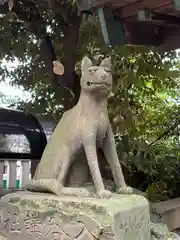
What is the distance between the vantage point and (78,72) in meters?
Answer: 3.52

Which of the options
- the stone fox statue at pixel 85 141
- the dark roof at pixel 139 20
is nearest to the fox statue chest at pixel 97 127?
the stone fox statue at pixel 85 141

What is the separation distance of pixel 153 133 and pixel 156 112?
12.6 inches

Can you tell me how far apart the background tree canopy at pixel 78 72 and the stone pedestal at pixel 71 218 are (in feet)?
5.42

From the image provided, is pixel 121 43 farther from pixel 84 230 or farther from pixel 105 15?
pixel 84 230

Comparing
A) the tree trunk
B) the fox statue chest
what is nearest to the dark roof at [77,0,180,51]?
the fox statue chest

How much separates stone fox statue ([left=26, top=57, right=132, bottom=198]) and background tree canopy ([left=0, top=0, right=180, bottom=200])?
143cm

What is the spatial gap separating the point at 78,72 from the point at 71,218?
2.21m

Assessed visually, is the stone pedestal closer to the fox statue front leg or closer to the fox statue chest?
the fox statue front leg

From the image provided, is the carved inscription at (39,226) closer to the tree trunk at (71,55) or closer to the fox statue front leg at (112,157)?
the fox statue front leg at (112,157)

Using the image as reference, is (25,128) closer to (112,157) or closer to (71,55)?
(71,55)

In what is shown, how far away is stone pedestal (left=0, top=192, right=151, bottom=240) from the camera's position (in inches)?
57.1

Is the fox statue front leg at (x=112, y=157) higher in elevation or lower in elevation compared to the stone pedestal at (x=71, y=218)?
higher

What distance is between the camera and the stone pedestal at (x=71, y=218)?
4.75 ft

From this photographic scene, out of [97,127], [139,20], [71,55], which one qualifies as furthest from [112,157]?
[71,55]
